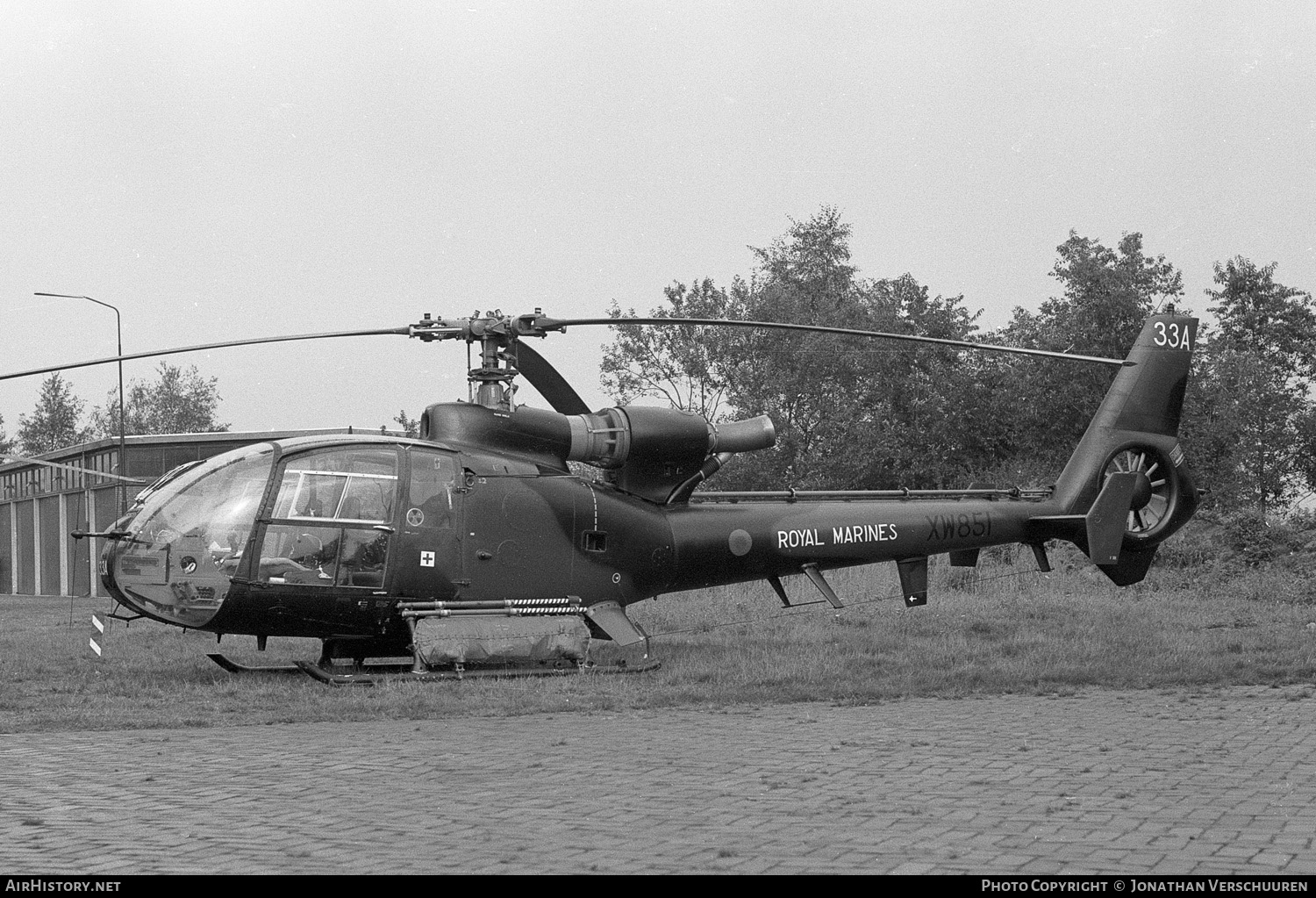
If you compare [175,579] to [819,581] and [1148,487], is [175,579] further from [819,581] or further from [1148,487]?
[1148,487]

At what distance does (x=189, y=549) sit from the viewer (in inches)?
511

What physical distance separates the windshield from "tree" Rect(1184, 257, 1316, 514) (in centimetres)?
3717

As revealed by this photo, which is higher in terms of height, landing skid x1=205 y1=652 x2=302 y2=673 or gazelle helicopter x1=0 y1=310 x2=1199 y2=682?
gazelle helicopter x1=0 y1=310 x2=1199 y2=682

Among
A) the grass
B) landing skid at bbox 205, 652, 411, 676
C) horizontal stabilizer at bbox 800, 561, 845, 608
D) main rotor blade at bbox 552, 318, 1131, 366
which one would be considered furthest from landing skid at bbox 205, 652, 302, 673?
horizontal stabilizer at bbox 800, 561, 845, 608

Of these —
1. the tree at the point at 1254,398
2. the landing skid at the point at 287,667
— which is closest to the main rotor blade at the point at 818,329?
the landing skid at the point at 287,667

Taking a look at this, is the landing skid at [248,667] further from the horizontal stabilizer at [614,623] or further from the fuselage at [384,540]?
the horizontal stabilizer at [614,623]

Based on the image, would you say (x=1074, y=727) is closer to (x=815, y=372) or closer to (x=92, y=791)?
(x=92, y=791)

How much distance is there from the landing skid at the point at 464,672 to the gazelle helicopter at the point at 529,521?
4cm

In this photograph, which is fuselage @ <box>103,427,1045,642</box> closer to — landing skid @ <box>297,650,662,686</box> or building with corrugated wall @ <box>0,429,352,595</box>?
landing skid @ <box>297,650,662,686</box>

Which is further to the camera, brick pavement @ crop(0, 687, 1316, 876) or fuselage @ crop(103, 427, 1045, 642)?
fuselage @ crop(103, 427, 1045, 642)

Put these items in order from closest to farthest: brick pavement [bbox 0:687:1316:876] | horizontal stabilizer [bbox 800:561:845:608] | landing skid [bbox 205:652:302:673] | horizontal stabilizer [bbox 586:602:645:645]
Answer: brick pavement [bbox 0:687:1316:876] < landing skid [bbox 205:652:302:673] < horizontal stabilizer [bbox 586:602:645:645] < horizontal stabilizer [bbox 800:561:845:608]

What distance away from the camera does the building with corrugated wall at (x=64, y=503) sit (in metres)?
53.9

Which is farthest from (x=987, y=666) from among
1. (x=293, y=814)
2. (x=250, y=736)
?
(x=293, y=814)

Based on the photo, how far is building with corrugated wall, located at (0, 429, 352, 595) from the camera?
53875 millimetres
